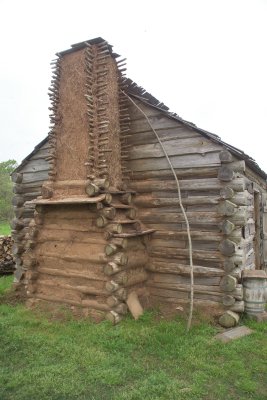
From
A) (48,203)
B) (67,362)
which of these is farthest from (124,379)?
(48,203)

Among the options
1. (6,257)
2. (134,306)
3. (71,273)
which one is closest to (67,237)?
(71,273)

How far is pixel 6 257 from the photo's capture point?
1396 centimetres

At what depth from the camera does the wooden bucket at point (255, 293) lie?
7359mm

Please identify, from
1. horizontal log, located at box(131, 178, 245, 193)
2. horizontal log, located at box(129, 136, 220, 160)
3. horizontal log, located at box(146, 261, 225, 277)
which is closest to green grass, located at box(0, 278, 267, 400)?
horizontal log, located at box(146, 261, 225, 277)

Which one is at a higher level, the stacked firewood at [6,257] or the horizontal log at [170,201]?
the horizontal log at [170,201]

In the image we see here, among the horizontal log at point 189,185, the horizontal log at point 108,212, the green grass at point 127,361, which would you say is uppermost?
the horizontal log at point 189,185

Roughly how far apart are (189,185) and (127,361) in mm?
4084

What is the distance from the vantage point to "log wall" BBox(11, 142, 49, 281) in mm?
10727

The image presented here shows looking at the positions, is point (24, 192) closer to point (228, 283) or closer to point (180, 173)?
point (180, 173)

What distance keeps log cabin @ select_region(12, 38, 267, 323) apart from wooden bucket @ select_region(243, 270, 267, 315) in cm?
23

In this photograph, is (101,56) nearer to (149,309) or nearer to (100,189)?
(100,189)

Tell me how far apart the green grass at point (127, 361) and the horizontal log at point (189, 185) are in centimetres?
292

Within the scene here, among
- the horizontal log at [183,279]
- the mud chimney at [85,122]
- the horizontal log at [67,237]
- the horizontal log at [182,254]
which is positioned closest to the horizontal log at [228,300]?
the horizontal log at [183,279]

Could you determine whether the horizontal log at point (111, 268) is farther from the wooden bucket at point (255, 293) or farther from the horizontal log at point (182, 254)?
the wooden bucket at point (255, 293)
